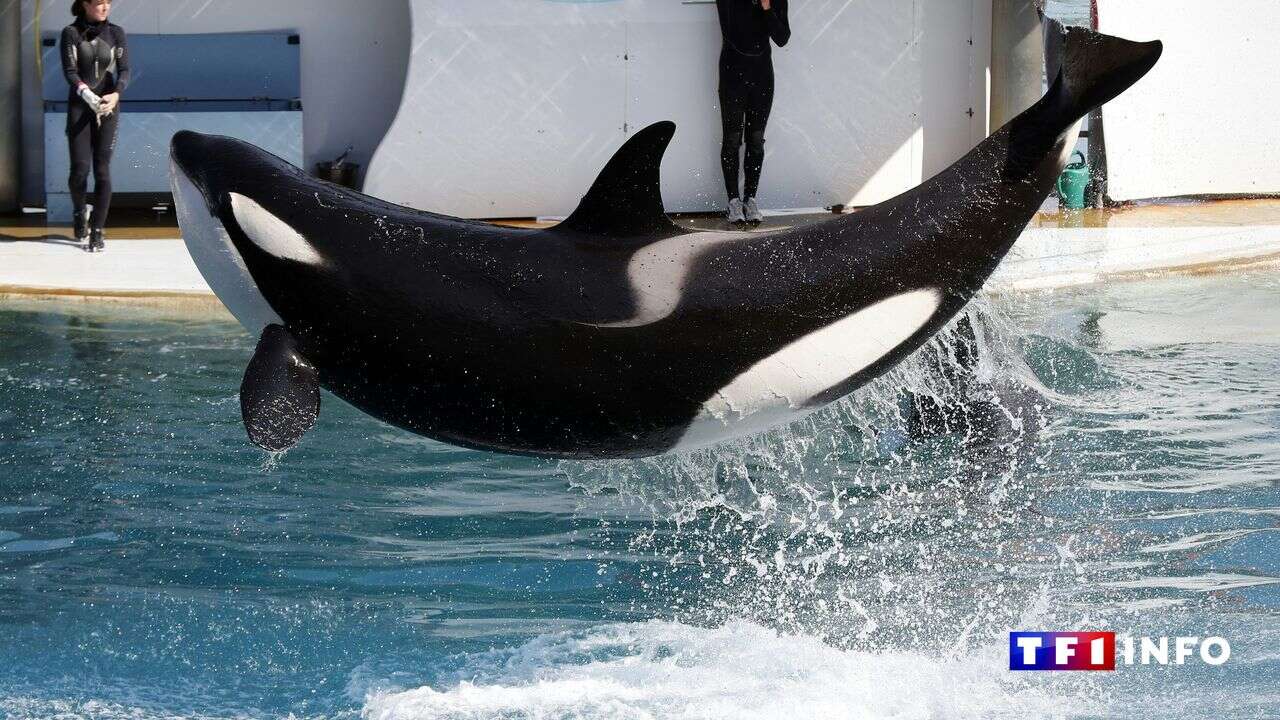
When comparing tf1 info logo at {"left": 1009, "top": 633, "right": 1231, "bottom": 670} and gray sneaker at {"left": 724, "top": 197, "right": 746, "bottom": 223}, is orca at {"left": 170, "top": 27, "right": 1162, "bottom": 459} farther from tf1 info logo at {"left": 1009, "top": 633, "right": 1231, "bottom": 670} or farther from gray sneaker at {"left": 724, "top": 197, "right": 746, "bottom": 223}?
gray sneaker at {"left": 724, "top": 197, "right": 746, "bottom": 223}

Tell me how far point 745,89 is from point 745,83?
54mm

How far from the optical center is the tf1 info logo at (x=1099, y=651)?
4281 millimetres

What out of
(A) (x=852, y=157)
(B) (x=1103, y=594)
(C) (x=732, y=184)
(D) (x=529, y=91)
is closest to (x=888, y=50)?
(A) (x=852, y=157)

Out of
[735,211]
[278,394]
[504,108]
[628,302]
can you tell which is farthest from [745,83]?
[278,394]

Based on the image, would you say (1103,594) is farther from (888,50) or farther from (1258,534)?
(888,50)

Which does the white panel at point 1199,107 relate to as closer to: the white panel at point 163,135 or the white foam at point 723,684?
the white panel at point 163,135

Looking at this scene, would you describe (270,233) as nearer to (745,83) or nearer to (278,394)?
(278,394)

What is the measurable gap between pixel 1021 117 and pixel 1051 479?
249 centimetres

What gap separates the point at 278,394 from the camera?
12.7 ft

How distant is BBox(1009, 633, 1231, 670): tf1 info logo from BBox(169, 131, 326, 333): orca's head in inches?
93.5

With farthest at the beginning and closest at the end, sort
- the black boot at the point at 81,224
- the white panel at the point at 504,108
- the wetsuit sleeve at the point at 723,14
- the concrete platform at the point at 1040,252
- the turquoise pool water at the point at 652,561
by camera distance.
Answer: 1. the white panel at the point at 504,108
2. the wetsuit sleeve at the point at 723,14
3. the black boot at the point at 81,224
4. the concrete platform at the point at 1040,252
5. the turquoise pool water at the point at 652,561

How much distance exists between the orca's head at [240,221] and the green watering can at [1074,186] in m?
10.4

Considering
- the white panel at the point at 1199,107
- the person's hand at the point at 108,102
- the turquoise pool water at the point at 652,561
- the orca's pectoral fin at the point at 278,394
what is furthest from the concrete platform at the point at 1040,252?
the orca's pectoral fin at the point at 278,394

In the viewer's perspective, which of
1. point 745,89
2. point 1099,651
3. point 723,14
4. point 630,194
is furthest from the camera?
point 745,89
